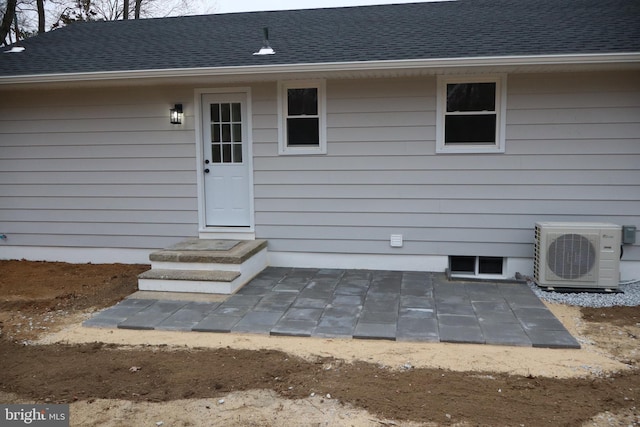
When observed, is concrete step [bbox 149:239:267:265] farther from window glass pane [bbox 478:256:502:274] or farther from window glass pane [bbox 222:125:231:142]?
window glass pane [bbox 478:256:502:274]

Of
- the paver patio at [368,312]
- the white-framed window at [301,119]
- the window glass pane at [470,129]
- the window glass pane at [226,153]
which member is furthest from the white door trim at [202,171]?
the window glass pane at [470,129]

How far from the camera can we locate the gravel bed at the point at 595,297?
5007 millimetres

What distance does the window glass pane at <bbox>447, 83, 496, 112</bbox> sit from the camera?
19.3 ft

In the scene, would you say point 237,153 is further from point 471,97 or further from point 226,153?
point 471,97

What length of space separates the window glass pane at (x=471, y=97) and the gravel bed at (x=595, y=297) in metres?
2.20

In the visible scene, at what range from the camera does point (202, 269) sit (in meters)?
5.58

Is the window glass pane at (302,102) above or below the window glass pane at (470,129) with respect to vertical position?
above

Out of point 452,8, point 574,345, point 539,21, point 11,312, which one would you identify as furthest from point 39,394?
point 452,8

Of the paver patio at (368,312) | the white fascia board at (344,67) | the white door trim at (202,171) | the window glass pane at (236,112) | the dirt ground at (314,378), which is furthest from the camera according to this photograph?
the window glass pane at (236,112)

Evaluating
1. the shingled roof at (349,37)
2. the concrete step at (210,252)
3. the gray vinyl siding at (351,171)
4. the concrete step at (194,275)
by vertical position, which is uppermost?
the shingled roof at (349,37)

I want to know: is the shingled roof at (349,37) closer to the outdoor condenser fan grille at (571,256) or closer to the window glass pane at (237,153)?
the window glass pane at (237,153)

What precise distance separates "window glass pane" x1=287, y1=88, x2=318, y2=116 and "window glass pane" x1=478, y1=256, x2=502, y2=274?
281 centimetres

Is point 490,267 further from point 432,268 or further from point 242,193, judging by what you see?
point 242,193

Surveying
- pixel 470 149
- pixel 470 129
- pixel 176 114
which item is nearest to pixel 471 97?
pixel 470 129
